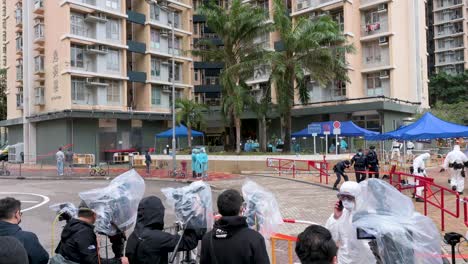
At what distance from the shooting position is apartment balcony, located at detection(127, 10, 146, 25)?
42.4 metres

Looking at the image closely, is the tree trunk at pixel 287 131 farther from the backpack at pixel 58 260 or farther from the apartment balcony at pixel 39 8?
the apartment balcony at pixel 39 8

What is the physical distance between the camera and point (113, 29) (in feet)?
134

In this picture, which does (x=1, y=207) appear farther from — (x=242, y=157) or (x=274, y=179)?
(x=242, y=157)

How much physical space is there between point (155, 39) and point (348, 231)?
43382 millimetres

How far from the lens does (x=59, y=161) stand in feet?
83.9

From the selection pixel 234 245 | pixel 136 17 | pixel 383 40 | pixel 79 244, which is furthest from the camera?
pixel 136 17

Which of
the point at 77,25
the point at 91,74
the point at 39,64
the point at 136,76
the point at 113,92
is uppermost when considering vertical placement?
the point at 77,25

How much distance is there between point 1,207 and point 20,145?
42465 millimetres

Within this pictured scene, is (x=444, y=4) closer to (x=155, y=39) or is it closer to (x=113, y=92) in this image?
(x=155, y=39)

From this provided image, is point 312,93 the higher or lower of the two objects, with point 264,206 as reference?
higher

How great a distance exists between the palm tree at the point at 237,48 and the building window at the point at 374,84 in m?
15.8

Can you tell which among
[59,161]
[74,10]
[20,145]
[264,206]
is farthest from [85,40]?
[264,206]

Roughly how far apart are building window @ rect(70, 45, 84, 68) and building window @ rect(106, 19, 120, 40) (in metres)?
3.18

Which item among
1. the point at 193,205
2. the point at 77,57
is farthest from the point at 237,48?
the point at 193,205
